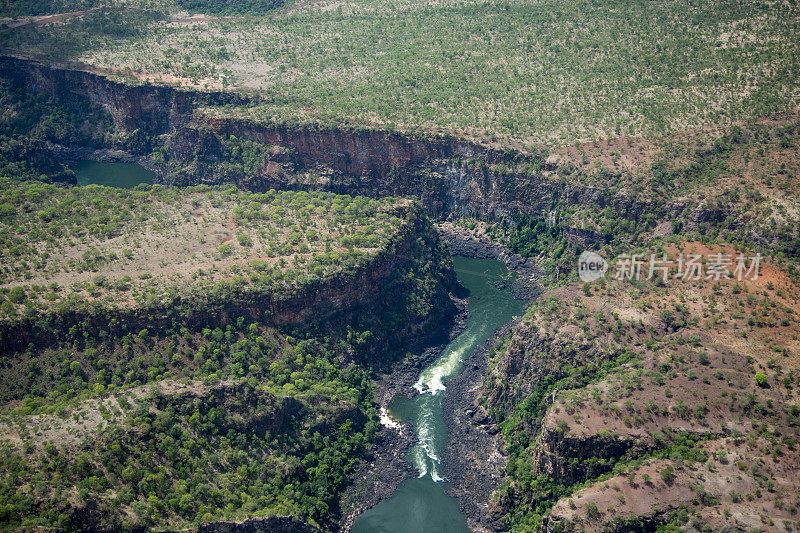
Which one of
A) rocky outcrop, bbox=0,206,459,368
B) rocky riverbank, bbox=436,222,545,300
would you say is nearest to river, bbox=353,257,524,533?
rocky riverbank, bbox=436,222,545,300

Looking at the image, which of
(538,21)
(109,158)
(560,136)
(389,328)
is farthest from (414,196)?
(109,158)

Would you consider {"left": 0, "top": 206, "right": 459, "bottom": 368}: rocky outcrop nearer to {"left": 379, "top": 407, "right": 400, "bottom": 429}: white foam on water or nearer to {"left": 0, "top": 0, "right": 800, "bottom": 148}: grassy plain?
{"left": 379, "top": 407, "right": 400, "bottom": 429}: white foam on water

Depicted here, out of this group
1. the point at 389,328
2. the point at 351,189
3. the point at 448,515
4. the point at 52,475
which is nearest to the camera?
the point at 52,475

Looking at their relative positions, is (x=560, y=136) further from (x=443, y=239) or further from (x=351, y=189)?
(x=351, y=189)

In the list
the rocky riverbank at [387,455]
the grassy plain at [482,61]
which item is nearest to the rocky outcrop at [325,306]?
the rocky riverbank at [387,455]

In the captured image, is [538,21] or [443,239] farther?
[538,21]

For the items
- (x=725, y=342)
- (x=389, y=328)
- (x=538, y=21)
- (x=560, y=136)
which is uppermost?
(x=538, y=21)

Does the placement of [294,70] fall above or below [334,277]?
above

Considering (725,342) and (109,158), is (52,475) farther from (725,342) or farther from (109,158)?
(109,158)

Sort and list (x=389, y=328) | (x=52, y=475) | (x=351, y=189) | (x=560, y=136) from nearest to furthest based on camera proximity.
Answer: (x=52, y=475)
(x=389, y=328)
(x=560, y=136)
(x=351, y=189)
